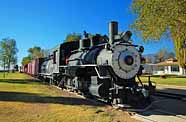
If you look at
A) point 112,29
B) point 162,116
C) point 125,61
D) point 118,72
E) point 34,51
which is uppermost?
point 34,51

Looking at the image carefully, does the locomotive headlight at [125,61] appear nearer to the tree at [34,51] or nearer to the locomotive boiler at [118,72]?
the locomotive boiler at [118,72]

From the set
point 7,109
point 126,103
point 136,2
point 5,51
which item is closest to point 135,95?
point 126,103

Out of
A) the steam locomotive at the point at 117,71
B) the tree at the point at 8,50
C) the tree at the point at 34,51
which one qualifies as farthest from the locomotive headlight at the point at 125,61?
the tree at the point at 34,51

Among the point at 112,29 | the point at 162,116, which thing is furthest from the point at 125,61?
the point at 162,116

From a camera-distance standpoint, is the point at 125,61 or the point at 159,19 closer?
the point at 125,61

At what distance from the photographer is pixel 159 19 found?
2292 cm

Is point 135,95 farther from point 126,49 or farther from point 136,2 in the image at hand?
point 136,2

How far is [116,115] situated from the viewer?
12.8 m

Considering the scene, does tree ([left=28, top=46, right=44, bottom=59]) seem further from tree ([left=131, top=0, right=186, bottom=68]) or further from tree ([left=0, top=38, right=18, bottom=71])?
tree ([left=131, top=0, right=186, bottom=68])

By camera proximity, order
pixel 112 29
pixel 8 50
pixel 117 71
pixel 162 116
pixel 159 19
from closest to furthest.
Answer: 1. pixel 162 116
2. pixel 117 71
3. pixel 112 29
4. pixel 159 19
5. pixel 8 50

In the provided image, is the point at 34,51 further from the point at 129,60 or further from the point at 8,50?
the point at 129,60

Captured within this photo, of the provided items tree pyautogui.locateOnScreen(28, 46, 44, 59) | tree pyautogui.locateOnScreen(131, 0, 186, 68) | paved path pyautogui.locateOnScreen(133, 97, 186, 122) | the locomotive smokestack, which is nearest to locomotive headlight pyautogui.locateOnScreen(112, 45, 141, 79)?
the locomotive smokestack

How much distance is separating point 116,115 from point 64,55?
1253 cm

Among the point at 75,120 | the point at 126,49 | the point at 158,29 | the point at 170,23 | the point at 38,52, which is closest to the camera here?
the point at 75,120
